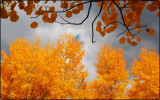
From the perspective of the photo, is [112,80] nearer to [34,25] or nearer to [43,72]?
[43,72]

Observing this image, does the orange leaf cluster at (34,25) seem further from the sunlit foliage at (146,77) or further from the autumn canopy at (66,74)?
the sunlit foliage at (146,77)

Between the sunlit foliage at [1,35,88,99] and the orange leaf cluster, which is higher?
the orange leaf cluster

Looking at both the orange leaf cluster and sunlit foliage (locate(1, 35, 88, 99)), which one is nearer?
the orange leaf cluster

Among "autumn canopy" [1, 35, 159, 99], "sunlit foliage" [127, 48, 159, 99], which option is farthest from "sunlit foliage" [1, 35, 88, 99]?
"sunlit foliage" [127, 48, 159, 99]

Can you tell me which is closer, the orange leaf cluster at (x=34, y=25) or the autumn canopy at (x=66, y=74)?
the orange leaf cluster at (x=34, y=25)

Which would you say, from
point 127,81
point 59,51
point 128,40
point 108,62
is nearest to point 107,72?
point 108,62

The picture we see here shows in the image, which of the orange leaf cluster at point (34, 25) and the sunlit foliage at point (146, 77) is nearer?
the orange leaf cluster at point (34, 25)

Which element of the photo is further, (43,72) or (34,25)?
(43,72)

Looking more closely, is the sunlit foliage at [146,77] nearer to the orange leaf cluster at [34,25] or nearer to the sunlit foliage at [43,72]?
the sunlit foliage at [43,72]

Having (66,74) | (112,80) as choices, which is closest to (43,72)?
(66,74)

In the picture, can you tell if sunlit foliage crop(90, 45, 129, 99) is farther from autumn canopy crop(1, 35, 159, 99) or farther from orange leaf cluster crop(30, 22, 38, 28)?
orange leaf cluster crop(30, 22, 38, 28)

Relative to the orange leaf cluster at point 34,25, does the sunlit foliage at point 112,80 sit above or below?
below

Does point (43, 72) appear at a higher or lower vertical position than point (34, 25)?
lower

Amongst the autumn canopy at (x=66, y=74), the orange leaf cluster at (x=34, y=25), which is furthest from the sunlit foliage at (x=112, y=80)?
the orange leaf cluster at (x=34, y=25)
